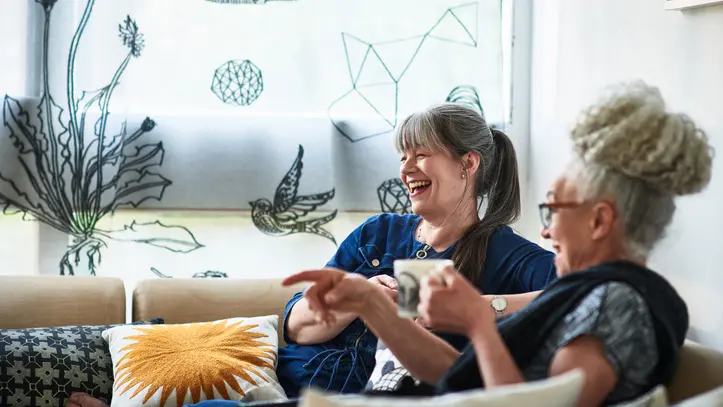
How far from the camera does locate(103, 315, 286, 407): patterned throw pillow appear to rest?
2.42 metres

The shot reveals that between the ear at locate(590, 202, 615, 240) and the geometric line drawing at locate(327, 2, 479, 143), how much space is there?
1744 mm

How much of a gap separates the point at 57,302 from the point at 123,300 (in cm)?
20

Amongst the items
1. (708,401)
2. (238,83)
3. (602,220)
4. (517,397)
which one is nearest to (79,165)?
(238,83)

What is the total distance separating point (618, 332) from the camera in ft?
4.62

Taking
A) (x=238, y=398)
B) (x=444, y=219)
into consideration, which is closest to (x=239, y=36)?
(x=444, y=219)

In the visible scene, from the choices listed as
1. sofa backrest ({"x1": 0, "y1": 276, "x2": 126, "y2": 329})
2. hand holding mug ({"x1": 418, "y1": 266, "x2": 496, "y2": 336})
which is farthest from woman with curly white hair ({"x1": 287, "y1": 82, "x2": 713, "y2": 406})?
sofa backrest ({"x1": 0, "y1": 276, "x2": 126, "y2": 329})

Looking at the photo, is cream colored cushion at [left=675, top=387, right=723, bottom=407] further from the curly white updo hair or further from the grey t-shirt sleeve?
the curly white updo hair

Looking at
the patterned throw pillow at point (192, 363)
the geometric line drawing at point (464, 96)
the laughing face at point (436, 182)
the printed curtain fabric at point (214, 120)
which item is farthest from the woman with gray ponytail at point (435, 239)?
the geometric line drawing at point (464, 96)

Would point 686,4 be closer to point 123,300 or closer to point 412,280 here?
point 412,280

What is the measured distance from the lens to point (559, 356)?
1437mm

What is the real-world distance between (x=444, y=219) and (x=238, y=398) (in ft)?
2.50

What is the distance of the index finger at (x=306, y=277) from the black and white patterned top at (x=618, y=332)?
0.46 m

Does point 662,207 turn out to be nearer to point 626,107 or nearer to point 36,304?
point 626,107

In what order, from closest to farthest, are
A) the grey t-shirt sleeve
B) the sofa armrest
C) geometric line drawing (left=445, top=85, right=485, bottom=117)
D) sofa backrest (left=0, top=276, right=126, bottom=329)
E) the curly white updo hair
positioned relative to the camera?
the grey t-shirt sleeve, the curly white updo hair, the sofa armrest, sofa backrest (left=0, top=276, right=126, bottom=329), geometric line drawing (left=445, top=85, right=485, bottom=117)
